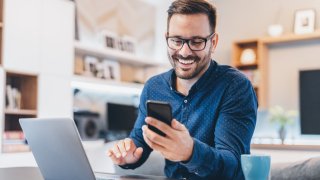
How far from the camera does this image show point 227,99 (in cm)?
157

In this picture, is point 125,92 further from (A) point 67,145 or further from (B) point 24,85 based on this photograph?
(A) point 67,145

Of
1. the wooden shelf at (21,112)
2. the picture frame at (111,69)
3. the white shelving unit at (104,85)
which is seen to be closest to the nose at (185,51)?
the wooden shelf at (21,112)

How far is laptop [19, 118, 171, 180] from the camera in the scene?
1.20 m

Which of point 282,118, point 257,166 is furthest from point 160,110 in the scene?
point 282,118

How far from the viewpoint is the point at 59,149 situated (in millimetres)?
1282

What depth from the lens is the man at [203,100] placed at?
4.72ft

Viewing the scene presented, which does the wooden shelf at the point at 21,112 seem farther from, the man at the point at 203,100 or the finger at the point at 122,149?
the finger at the point at 122,149

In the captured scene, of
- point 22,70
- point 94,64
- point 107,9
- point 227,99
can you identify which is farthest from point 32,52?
point 227,99

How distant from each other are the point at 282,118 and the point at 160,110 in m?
4.56

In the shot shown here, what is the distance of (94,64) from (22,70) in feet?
4.01

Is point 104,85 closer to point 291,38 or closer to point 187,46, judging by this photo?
point 291,38

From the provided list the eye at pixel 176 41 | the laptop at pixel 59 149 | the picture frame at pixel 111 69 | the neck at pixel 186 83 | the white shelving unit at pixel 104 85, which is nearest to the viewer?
the laptop at pixel 59 149

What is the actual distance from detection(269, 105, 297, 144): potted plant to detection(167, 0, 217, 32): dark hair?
397 centimetres

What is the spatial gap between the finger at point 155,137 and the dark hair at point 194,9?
0.58 m
